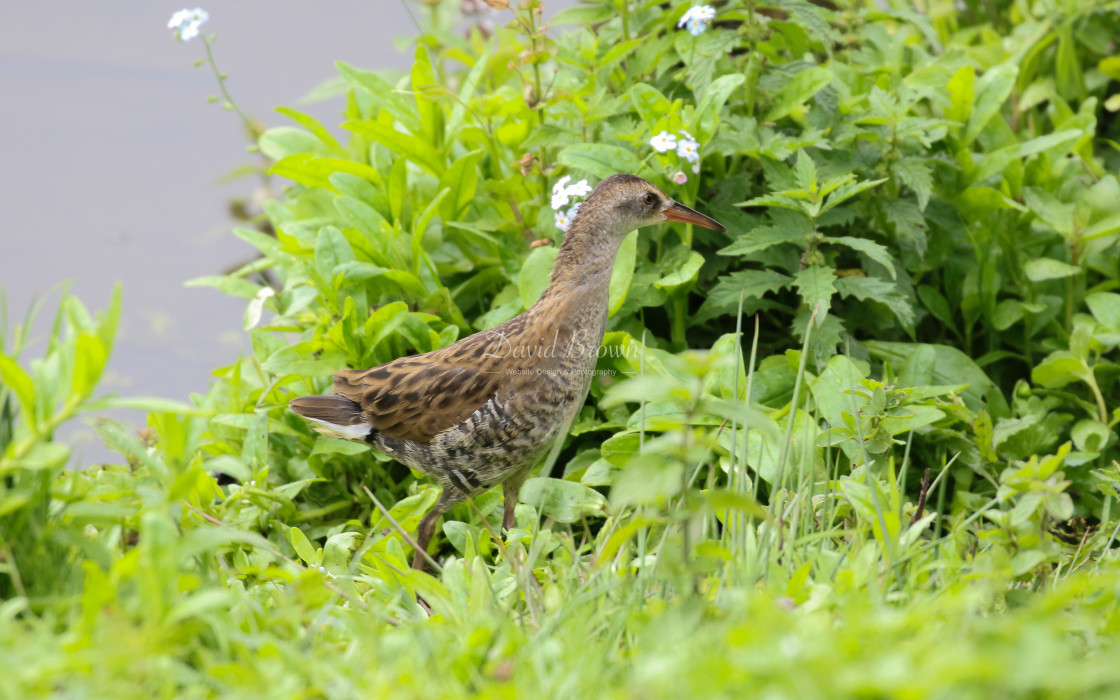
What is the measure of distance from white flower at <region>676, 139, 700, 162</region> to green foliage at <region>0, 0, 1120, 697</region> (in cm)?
10

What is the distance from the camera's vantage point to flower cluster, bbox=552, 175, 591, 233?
4.01 metres

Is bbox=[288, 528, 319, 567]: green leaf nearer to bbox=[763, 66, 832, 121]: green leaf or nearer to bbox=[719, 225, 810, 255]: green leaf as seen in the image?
bbox=[719, 225, 810, 255]: green leaf

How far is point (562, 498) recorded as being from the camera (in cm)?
348

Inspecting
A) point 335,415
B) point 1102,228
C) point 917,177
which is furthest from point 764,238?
point 335,415

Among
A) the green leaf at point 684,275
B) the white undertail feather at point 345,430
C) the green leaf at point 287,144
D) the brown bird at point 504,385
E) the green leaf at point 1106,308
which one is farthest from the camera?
the green leaf at point 287,144

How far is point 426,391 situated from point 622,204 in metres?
0.97

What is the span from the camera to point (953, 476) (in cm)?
416

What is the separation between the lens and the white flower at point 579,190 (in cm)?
400

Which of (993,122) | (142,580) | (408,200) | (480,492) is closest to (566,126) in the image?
(408,200)

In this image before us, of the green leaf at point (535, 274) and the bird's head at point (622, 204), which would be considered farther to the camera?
the green leaf at point (535, 274)

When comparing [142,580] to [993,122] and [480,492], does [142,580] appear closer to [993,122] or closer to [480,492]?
[480,492]

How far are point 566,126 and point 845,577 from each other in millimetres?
2561

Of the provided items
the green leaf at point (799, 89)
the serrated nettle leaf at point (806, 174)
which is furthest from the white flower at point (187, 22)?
the serrated nettle leaf at point (806, 174)

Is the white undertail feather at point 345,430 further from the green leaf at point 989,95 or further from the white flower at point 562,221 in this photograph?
the green leaf at point 989,95
